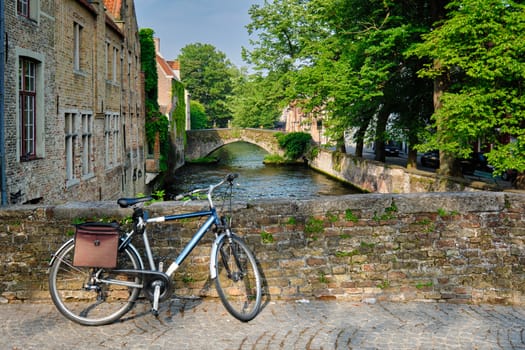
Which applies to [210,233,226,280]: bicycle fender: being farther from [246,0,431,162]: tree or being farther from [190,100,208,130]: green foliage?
[190,100,208,130]: green foliage

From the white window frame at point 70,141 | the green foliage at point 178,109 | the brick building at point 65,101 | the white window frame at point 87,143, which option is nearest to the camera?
the brick building at point 65,101

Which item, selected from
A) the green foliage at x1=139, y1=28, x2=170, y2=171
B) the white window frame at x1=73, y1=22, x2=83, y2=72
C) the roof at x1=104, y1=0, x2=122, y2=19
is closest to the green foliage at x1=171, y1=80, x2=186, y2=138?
the green foliage at x1=139, y1=28, x2=170, y2=171

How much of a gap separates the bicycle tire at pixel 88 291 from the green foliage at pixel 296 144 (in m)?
47.4

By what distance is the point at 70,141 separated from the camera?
48.3ft

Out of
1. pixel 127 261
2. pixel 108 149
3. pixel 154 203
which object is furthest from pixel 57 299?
pixel 108 149

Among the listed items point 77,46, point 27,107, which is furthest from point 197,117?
point 27,107

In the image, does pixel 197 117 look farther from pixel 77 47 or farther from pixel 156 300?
pixel 156 300

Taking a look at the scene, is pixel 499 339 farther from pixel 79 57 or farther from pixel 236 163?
pixel 236 163

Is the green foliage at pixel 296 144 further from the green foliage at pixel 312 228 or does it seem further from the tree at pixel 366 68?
the green foliage at pixel 312 228

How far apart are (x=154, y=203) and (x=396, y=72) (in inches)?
721

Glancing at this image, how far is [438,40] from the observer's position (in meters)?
15.6

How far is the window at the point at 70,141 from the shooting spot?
47.5ft

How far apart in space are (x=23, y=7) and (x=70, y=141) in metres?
4.13

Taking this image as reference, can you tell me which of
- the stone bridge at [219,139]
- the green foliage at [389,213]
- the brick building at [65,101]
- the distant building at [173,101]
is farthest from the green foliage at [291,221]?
the stone bridge at [219,139]
